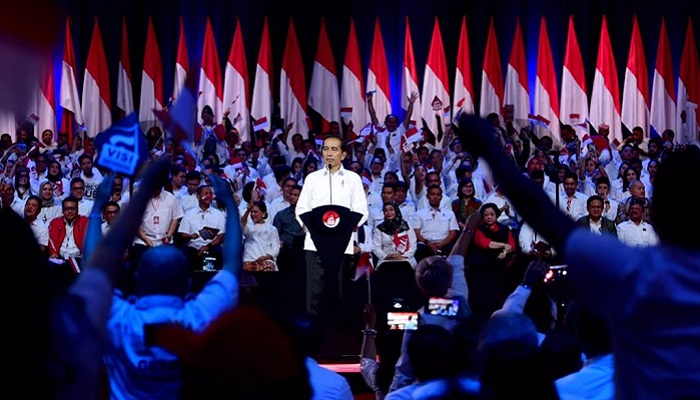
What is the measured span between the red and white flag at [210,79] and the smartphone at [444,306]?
13.9m

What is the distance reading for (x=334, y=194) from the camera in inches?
383

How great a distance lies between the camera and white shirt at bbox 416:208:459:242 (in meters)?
11.4

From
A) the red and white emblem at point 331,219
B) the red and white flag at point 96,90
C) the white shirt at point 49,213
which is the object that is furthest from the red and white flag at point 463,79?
the red and white emblem at point 331,219

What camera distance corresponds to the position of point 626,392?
73.5 inches

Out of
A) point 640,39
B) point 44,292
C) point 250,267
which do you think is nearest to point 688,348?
point 44,292

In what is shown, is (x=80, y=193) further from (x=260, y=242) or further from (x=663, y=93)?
(x=663, y=93)

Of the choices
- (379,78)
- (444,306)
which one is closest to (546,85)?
(379,78)

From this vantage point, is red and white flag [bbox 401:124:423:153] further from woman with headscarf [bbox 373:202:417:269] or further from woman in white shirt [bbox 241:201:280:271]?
woman in white shirt [bbox 241:201:280:271]

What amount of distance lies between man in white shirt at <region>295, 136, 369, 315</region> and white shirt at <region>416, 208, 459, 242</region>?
173cm

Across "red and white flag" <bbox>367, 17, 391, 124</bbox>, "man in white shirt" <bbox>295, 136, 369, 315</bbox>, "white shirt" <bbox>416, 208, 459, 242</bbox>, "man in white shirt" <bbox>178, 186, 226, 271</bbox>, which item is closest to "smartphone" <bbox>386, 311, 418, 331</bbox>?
"man in white shirt" <bbox>295, 136, 369, 315</bbox>

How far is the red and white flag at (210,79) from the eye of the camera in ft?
57.4

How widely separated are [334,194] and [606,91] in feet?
29.4

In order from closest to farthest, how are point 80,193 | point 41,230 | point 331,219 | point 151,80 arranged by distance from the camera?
1. point 331,219
2. point 41,230
3. point 80,193
4. point 151,80

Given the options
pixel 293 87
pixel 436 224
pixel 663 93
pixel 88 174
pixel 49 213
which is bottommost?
pixel 436 224
